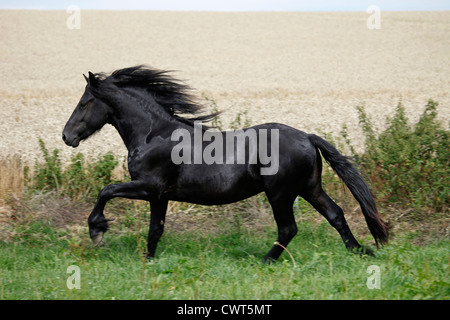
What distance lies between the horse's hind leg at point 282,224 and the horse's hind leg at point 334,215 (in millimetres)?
370

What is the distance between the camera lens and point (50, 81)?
2459cm

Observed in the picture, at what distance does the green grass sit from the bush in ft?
3.61

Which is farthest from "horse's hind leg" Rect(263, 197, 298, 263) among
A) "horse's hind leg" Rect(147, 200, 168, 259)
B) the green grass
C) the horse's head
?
the horse's head

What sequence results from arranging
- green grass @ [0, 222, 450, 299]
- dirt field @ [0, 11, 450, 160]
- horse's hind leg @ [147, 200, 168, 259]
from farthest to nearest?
dirt field @ [0, 11, 450, 160], horse's hind leg @ [147, 200, 168, 259], green grass @ [0, 222, 450, 299]

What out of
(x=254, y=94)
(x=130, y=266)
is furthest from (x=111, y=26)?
(x=130, y=266)

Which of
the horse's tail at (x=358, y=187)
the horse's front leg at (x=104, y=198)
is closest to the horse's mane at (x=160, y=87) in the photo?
the horse's front leg at (x=104, y=198)

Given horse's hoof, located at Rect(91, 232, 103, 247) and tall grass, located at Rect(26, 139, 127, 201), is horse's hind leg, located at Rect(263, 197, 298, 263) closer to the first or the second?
horse's hoof, located at Rect(91, 232, 103, 247)

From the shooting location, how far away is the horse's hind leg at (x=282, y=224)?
5.87 m

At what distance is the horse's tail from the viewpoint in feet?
20.0

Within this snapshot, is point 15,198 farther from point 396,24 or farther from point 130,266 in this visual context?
point 396,24

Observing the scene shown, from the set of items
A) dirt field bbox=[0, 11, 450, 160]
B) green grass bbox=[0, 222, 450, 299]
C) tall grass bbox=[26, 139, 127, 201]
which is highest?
dirt field bbox=[0, 11, 450, 160]

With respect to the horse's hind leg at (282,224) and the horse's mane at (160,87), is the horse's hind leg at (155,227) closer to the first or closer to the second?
the horse's mane at (160,87)

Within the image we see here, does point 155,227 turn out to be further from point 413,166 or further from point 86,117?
point 413,166
